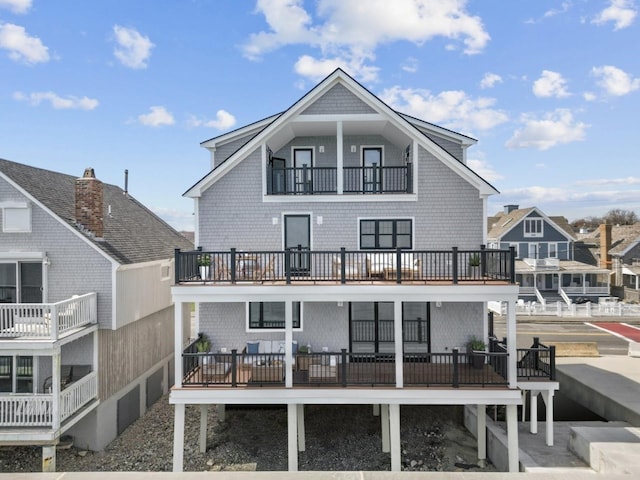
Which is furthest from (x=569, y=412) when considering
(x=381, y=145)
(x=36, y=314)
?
(x=36, y=314)

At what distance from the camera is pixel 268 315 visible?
14.4 metres

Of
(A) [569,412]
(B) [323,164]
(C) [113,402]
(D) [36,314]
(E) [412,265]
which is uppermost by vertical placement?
(B) [323,164]

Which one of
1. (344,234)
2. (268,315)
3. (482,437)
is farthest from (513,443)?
(268,315)

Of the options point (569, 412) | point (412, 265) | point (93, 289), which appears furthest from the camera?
point (569, 412)

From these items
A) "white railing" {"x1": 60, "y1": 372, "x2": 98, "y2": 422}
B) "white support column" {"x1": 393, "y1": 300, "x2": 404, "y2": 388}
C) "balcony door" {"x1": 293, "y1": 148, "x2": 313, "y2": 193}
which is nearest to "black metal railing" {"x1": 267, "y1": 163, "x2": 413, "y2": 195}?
"balcony door" {"x1": 293, "y1": 148, "x2": 313, "y2": 193}

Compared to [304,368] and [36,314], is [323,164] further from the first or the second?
[36,314]

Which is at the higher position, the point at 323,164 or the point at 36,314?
the point at 323,164

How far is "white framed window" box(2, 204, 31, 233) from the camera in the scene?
46.6ft

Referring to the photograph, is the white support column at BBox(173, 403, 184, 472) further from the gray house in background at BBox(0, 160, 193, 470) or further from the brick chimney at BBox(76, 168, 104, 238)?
the brick chimney at BBox(76, 168, 104, 238)

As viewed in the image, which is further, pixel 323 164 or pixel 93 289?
pixel 323 164

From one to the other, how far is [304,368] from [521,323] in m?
26.3

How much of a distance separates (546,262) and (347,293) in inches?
1455

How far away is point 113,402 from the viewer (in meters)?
15.1

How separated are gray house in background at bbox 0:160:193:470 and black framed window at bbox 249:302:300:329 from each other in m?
5.02
